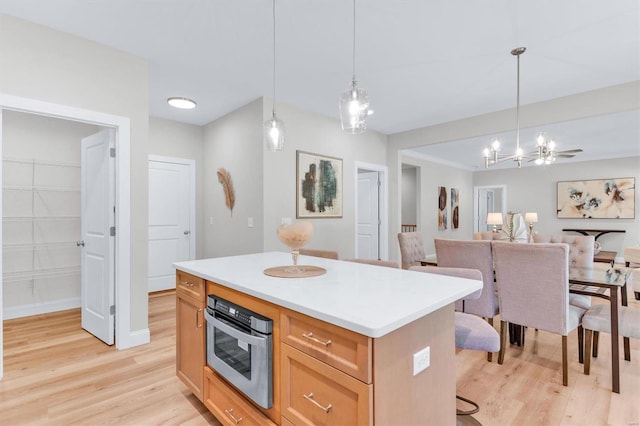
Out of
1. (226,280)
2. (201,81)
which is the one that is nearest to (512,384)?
(226,280)

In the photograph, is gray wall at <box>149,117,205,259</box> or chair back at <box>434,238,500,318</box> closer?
chair back at <box>434,238,500,318</box>

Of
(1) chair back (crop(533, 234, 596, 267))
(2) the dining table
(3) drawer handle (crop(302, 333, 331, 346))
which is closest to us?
(3) drawer handle (crop(302, 333, 331, 346))

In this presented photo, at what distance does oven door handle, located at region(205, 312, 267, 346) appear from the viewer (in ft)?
4.43

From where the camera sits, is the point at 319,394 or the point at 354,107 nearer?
the point at 319,394

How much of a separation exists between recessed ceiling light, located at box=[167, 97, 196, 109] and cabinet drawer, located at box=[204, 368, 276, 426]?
10.2 ft

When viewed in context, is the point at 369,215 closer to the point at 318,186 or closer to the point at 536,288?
the point at 318,186

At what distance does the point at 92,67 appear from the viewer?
2602 mm

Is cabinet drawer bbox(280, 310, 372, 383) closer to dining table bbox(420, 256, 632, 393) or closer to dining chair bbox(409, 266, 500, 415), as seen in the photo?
dining chair bbox(409, 266, 500, 415)

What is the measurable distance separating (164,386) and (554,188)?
9296mm

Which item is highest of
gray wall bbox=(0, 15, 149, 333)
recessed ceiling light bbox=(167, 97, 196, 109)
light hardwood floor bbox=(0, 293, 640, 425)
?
recessed ceiling light bbox=(167, 97, 196, 109)

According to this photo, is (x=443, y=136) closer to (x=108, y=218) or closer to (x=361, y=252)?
(x=361, y=252)

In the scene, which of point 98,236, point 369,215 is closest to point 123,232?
point 98,236

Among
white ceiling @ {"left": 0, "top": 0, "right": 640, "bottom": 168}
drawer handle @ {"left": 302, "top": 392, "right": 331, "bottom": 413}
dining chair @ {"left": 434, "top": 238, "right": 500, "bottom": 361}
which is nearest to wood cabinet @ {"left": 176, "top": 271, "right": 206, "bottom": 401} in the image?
drawer handle @ {"left": 302, "top": 392, "right": 331, "bottom": 413}

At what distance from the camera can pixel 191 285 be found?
1.92 metres
